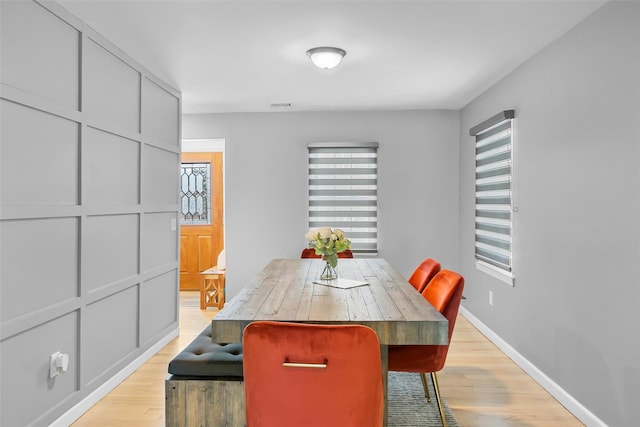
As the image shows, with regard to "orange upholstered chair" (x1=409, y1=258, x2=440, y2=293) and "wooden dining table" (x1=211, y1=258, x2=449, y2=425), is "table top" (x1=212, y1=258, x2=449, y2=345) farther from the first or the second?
"orange upholstered chair" (x1=409, y1=258, x2=440, y2=293)

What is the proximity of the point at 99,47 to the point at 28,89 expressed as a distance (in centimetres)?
80

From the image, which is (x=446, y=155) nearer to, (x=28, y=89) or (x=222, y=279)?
(x=222, y=279)

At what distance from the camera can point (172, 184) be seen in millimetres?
4125

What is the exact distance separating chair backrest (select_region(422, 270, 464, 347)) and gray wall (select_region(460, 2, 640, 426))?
33.4 inches

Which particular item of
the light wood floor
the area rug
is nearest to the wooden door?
the light wood floor

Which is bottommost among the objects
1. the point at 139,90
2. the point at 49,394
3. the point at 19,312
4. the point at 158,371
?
the point at 158,371

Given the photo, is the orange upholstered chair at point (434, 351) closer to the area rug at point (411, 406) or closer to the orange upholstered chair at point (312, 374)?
the area rug at point (411, 406)

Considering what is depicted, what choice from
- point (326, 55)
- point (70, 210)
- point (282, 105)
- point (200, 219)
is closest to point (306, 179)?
point (282, 105)

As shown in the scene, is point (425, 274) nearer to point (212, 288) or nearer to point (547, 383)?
point (547, 383)

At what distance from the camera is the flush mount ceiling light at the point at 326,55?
3105 millimetres

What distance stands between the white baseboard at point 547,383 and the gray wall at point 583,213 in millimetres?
40

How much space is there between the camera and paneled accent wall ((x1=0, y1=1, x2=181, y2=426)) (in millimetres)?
2137

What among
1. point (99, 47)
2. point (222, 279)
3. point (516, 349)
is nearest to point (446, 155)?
point (516, 349)

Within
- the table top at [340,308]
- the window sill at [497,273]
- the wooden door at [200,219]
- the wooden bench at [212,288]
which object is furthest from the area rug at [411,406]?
the wooden door at [200,219]
